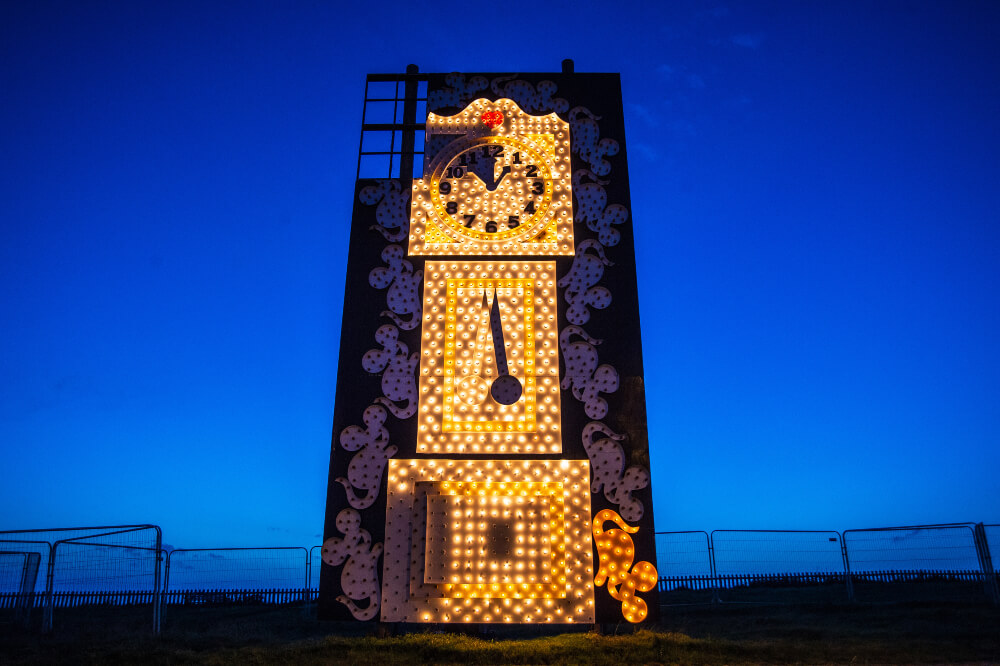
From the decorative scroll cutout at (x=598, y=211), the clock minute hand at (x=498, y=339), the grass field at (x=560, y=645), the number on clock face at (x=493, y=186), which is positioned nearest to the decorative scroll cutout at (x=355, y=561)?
the grass field at (x=560, y=645)

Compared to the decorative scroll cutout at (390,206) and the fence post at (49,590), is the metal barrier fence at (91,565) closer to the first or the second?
the fence post at (49,590)

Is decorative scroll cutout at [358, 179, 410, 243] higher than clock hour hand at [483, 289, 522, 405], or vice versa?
decorative scroll cutout at [358, 179, 410, 243]

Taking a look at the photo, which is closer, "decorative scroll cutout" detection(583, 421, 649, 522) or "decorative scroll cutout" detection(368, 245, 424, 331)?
"decorative scroll cutout" detection(583, 421, 649, 522)

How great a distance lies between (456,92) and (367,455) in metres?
6.48

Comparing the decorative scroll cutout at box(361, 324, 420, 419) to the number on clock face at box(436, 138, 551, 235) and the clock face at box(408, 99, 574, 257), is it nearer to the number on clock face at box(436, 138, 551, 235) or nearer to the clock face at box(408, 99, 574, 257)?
the clock face at box(408, 99, 574, 257)

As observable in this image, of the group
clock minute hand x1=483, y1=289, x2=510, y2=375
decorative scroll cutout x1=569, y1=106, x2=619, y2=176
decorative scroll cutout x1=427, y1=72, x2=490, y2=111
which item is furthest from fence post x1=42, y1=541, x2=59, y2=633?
decorative scroll cutout x1=569, y1=106, x2=619, y2=176

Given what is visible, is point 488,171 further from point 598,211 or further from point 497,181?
point 598,211

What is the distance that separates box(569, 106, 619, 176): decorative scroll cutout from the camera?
10461 mm

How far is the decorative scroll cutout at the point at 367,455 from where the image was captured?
8.84 m

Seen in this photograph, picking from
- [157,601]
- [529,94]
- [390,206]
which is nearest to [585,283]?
[390,206]

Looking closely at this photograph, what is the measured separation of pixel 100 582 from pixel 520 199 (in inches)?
413

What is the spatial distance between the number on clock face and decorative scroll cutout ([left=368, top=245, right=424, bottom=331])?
3.64ft

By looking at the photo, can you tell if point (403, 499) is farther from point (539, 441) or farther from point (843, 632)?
point (843, 632)

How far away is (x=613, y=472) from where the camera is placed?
29.2ft
